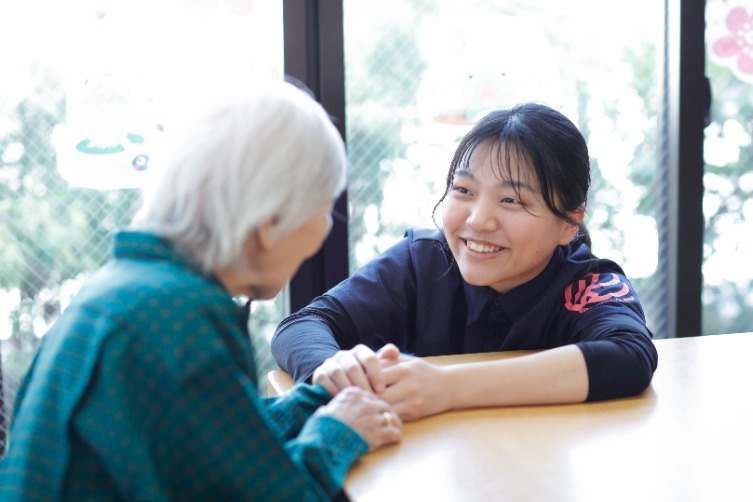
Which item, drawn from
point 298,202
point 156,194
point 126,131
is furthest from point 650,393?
point 126,131

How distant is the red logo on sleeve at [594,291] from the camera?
150cm

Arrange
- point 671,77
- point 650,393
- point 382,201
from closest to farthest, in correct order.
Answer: point 650,393 → point 382,201 → point 671,77

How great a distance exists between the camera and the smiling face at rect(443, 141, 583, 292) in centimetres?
151

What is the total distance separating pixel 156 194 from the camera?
95cm

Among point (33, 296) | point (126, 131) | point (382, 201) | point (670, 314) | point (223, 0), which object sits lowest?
point (670, 314)

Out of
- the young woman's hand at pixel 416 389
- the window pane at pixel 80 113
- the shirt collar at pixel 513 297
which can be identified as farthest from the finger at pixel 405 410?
the window pane at pixel 80 113

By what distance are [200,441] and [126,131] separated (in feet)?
4.91

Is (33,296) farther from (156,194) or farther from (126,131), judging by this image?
(156,194)

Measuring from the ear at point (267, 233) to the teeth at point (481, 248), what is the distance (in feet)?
2.18

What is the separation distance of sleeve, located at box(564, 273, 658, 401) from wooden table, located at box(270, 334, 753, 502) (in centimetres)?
3

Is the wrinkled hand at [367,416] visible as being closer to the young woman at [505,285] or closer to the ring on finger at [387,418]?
the ring on finger at [387,418]

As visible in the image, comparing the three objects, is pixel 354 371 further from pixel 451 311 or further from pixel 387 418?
pixel 451 311

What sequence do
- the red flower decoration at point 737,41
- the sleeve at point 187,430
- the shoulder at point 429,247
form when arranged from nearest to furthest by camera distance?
the sleeve at point 187,430 → the shoulder at point 429,247 → the red flower decoration at point 737,41

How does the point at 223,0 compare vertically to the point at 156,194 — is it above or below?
above
